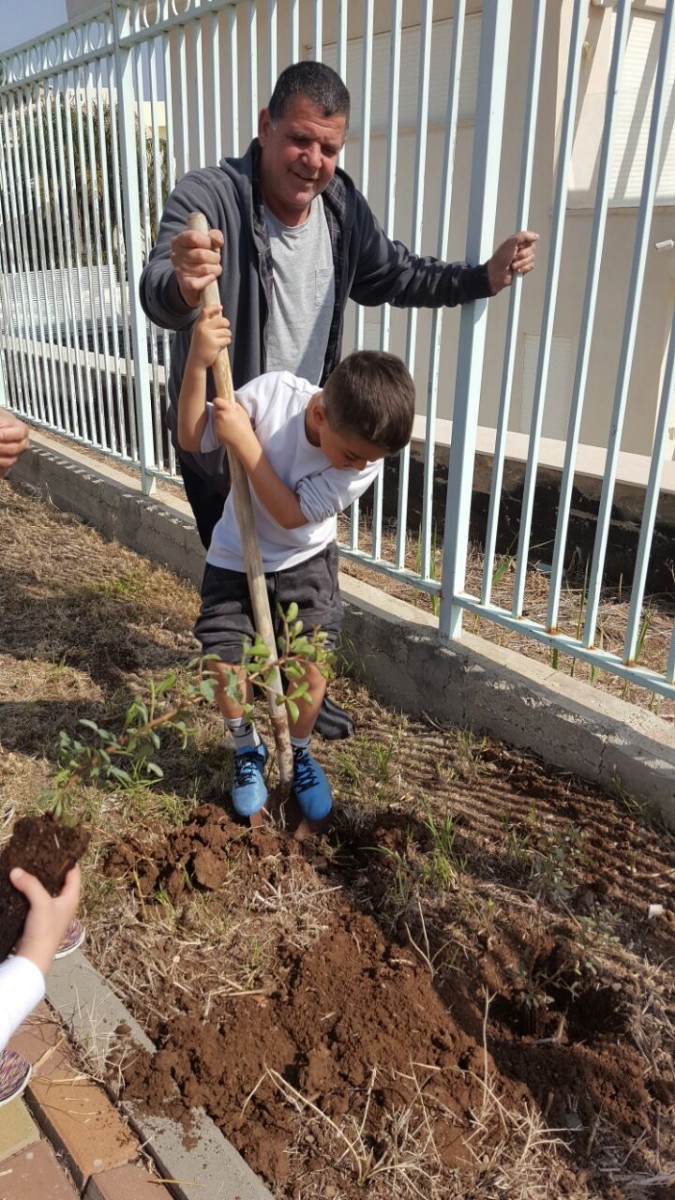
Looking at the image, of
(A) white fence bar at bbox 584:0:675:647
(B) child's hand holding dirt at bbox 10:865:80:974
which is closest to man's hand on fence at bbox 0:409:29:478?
(B) child's hand holding dirt at bbox 10:865:80:974

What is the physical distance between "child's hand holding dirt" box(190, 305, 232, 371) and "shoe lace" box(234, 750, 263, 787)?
1.20 m

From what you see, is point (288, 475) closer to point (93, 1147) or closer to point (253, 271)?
point (253, 271)

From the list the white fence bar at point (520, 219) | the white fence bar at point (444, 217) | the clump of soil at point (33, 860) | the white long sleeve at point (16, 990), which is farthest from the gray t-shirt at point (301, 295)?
the white long sleeve at point (16, 990)

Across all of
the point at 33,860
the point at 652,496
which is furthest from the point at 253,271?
the point at 33,860

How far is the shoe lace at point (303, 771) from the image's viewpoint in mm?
2768

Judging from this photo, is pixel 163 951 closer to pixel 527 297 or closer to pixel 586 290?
pixel 586 290

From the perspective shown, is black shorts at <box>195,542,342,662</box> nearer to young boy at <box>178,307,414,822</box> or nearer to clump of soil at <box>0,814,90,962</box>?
young boy at <box>178,307,414,822</box>

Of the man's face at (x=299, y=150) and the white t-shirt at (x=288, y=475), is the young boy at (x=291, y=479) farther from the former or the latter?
the man's face at (x=299, y=150)

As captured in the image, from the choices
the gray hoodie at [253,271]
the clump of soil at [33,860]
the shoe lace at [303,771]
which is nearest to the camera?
the clump of soil at [33,860]

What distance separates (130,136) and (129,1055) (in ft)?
14.1

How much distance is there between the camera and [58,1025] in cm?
212

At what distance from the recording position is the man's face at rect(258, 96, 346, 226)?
2.44 meters

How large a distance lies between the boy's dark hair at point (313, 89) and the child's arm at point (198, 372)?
2.23 ft

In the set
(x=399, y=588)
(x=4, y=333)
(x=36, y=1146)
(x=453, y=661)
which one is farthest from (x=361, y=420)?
(x=4, y=333)
